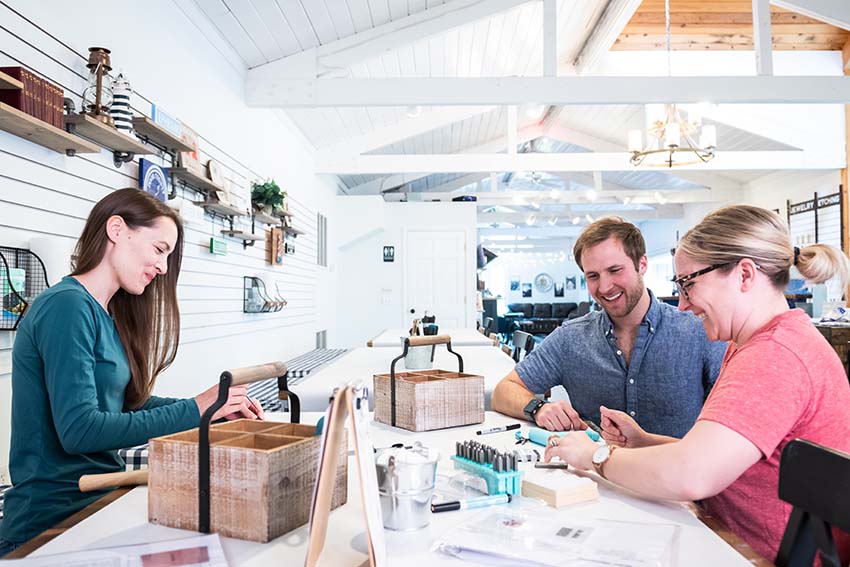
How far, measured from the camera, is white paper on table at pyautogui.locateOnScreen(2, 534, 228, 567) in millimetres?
904

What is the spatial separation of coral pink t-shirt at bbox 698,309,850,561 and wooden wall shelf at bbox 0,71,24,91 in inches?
96.3

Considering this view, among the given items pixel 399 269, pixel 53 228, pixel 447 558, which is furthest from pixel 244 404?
pixel 399 269

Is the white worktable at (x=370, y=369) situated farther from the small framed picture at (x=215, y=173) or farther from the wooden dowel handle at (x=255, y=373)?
the small framed picture at (x=215, y=173)

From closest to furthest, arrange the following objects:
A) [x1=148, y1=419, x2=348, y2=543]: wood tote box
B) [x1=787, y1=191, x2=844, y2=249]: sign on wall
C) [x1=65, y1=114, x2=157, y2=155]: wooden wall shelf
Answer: [x1=148, y1=419, x2=348, y2=543]: wood tote box
[x1=65, y1=114, x2=157, y2=155]: wooden wall shelf
[x1=787, y1=191, x2=844, y2=249]: sign on wall

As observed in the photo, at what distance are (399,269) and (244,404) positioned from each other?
357 inches

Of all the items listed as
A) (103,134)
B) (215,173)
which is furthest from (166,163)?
(103,134)

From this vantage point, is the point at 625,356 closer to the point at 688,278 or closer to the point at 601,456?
the point at 688,278

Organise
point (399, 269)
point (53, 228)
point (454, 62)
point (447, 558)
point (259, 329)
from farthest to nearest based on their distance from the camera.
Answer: point (399, 269), point (454, 62), point (259, 329), point (53, 228), point (447, 558)

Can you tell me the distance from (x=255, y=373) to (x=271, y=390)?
10.6 feet

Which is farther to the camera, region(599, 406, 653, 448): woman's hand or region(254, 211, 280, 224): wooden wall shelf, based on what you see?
region(254, 211, 280, 224): wooden wall shelf

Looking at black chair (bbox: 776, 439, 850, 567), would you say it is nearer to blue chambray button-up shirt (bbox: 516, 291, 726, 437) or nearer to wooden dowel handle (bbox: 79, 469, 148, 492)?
blue chambray button-up shirt (bbox: 516, 291, 726, 437)

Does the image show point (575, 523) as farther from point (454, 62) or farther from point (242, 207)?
point (454, 62)

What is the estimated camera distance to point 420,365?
2.79 metres

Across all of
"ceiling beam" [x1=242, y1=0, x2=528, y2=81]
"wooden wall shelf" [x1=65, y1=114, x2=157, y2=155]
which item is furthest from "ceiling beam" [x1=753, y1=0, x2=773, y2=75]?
"wooden wall shelf" [x1=65, y1=114, x2=157, y2=155]
